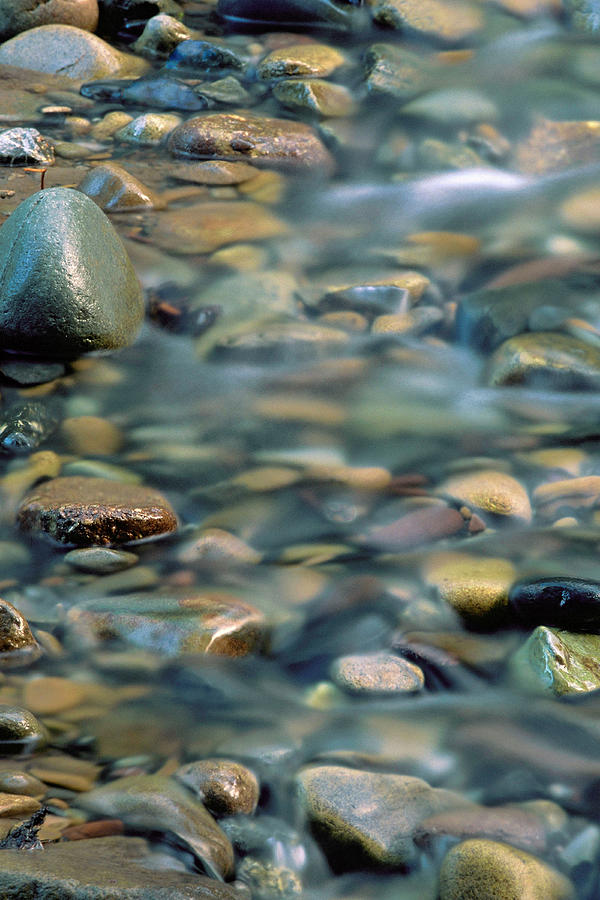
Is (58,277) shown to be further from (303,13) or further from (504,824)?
(303,13)

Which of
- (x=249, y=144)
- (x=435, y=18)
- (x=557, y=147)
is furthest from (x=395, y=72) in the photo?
(x=249, y=144)

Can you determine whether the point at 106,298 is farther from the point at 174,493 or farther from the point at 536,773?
the point at 536,773

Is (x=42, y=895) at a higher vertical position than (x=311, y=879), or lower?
higher

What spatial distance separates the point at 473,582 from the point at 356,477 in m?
0.87

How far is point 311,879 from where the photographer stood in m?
2.05

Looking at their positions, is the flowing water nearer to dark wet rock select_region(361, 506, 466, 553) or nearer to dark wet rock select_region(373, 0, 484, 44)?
dark wet rock select_region(361, 506, 466, 553)

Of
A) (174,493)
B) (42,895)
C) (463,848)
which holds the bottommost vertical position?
(174,493)

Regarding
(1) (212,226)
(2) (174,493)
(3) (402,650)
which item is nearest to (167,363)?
(2) (174,493)

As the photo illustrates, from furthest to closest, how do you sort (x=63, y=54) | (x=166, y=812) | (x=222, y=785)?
(x=63, y=54), (x=222, y=785), (x=166, y=812)

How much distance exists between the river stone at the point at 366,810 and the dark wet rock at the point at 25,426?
202 cm

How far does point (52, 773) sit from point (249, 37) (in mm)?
7540

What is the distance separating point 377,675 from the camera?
2549 millimetres

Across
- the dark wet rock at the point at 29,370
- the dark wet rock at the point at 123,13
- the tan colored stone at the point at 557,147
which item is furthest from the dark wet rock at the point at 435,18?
the dark wet rock at the point at 29,370

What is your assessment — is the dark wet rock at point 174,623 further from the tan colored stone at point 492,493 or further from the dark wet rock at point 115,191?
the dark wet rock at point 115,191
